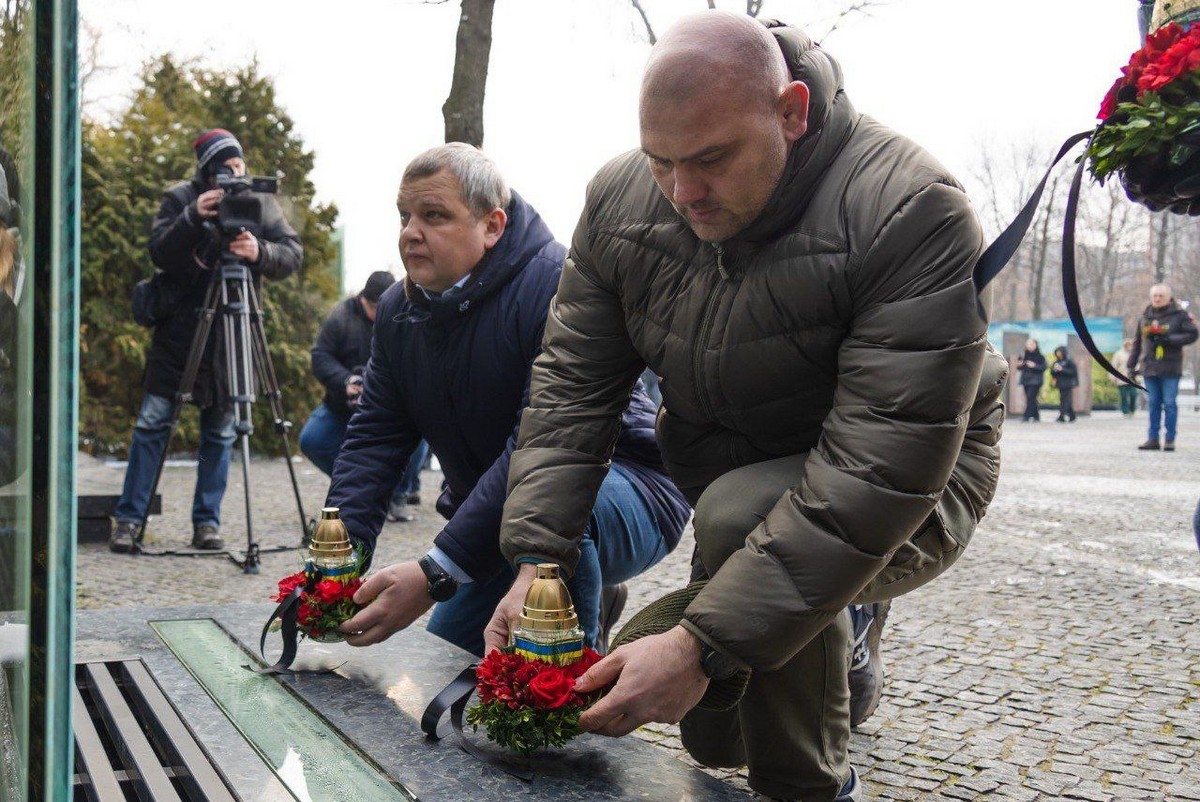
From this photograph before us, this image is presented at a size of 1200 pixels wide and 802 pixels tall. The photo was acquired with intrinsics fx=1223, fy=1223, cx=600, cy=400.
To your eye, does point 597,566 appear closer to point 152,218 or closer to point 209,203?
point 209,203

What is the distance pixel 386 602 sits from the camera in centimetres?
261

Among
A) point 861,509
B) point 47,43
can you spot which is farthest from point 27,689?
point 861,509

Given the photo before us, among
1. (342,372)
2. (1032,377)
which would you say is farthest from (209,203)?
(1032,377)

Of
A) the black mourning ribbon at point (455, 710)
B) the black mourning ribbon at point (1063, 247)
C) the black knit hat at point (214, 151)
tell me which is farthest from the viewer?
the black knit hat at point (214, 151)

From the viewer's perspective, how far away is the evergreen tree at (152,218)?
38.2ft

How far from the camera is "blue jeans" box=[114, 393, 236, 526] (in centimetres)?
622

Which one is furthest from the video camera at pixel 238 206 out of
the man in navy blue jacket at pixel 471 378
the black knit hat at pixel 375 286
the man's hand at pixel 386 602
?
the man's hand at pixel 386 602

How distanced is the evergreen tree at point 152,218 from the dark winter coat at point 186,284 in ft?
17.8

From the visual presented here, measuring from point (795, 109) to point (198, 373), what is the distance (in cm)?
475

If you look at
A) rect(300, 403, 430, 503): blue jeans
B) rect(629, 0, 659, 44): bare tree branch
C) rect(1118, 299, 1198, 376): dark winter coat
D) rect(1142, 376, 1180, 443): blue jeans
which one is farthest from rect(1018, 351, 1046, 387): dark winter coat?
rect(300, 403, 430, 503): blue jeans

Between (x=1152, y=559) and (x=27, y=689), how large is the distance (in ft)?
20.2

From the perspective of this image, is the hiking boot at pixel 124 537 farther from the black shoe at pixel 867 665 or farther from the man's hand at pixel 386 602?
the black shoe at pixel 867 665

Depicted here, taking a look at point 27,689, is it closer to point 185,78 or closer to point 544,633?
point 544,633

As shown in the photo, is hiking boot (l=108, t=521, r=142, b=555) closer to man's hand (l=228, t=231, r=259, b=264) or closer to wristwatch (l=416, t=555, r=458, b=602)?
man's hand (l=228, t=231, r=259, b=264)
